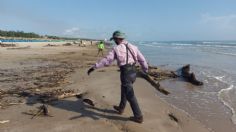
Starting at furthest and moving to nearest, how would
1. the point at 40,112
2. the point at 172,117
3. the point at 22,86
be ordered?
the point at 22,86, the point at 172,117, the point at 40,112

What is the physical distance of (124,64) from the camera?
663 centimetres

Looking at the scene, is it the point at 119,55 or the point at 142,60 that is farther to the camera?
the point at 142,60

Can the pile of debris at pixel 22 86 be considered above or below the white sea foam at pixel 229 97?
above

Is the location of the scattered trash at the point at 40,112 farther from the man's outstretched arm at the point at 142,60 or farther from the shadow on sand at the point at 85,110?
the man's outstretched arm at the point at 142,60

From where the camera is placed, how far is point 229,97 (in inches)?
438

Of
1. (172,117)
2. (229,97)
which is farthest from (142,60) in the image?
(229,97)

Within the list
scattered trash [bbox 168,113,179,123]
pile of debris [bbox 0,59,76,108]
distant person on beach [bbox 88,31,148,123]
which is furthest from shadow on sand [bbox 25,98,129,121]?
scattered trash [bbox 168,113,179,123]

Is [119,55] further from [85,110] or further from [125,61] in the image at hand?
[85,110]

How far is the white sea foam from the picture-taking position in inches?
366

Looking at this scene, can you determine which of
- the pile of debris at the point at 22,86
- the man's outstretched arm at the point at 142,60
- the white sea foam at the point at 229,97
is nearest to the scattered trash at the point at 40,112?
the pile of debris at the point at 22,86

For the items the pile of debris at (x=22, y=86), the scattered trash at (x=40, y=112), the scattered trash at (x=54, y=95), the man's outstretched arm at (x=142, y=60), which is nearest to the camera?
the man's outstretched arm at (x=142, y=60)

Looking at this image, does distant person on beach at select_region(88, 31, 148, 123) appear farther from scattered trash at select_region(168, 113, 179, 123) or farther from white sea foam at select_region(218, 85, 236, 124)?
white sea foam at select_region(218, 85, 236, 124)

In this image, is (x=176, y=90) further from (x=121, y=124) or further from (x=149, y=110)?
(x=121, y=124)

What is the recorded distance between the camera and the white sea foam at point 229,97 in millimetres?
9292
